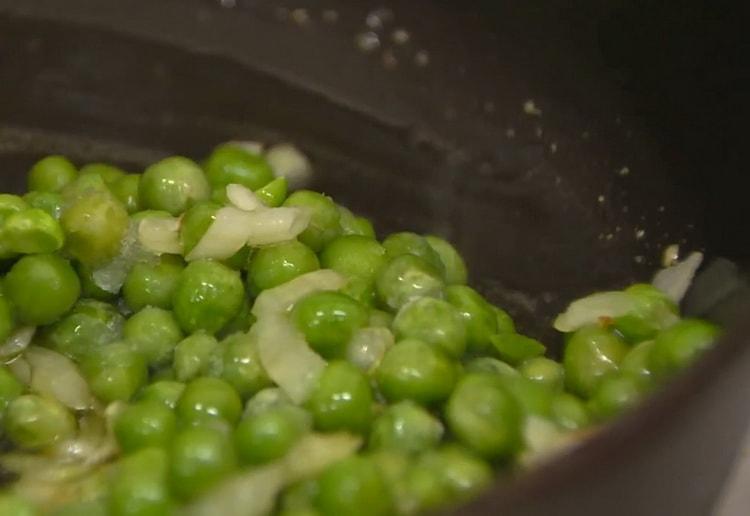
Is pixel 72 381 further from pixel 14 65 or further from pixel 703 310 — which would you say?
pixel 703 310

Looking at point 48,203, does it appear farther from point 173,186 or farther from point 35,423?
point 35,423

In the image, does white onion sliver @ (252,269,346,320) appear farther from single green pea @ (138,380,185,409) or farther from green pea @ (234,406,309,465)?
green pea @ (234,406,309,465)

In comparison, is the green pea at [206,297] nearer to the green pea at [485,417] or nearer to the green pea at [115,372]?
the green pea at [115,372]

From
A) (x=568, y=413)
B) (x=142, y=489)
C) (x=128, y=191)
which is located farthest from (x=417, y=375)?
(x=128, y=191)

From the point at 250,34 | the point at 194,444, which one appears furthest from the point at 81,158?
the point at 194,444

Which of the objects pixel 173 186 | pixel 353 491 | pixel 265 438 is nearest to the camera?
pixel 353 491

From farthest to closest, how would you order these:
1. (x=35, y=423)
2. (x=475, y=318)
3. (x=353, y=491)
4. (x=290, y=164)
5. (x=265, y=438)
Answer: (x=290, y=164), (x=475, y=318), (x=35, y=423), (x=265, y=438), (x=353, y=491)
